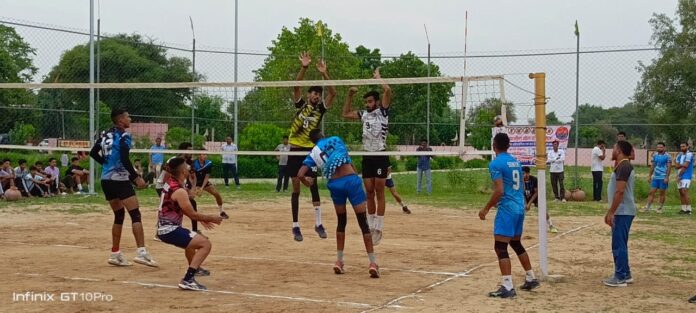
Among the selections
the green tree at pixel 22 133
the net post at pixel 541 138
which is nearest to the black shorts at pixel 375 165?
the net post at pixel 541 138

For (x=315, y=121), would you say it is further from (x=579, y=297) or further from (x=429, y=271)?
(x=579, y=297)

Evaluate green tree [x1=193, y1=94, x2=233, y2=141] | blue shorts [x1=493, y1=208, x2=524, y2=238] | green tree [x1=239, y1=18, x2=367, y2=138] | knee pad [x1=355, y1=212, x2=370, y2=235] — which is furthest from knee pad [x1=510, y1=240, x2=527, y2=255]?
green tree [x1=193, y1=94, x2=233, y2=141]

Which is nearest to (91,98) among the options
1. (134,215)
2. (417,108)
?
(417,108)

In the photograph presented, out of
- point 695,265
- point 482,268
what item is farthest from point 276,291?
point 695,265

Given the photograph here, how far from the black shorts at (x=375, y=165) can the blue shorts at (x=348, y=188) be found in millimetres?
2331

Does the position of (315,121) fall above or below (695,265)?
above

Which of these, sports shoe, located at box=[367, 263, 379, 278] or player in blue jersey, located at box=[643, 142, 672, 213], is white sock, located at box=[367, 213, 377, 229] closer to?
sports shoe, located at box=[367, 263, 379, 278]

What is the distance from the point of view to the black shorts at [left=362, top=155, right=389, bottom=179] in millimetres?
12438

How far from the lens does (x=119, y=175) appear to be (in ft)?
35.8

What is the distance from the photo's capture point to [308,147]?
12328 mm

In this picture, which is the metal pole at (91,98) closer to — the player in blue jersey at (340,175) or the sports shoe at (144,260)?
the sports shoe at (144,260)

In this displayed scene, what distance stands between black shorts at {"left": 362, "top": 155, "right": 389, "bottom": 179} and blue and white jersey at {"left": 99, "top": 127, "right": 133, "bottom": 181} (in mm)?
3575

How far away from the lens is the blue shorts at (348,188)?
10.0 m

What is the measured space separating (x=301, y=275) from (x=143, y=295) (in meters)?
2.12
